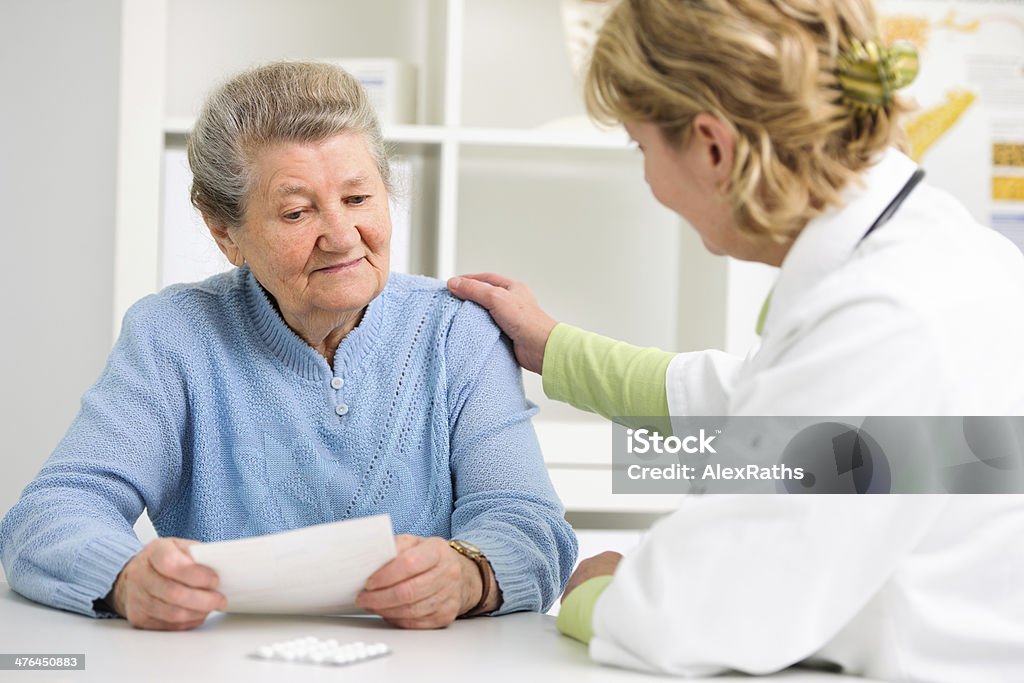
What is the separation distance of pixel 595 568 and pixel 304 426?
0.52m

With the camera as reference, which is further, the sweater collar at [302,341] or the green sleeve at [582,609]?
the sweater collar at [302,341]

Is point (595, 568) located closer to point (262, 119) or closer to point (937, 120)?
point (262, 119)

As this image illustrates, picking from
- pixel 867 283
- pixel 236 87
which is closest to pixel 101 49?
pixel 236 87

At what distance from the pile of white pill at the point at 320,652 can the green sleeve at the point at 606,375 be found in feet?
1.77

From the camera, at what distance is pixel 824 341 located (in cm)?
91

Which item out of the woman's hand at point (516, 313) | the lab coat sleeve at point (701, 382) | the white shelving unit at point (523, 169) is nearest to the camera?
the lab coat sleeve at point (701, 382)

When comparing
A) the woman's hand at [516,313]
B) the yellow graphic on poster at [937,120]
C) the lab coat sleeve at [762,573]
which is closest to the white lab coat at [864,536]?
the lab coat sleeve at [762,573]

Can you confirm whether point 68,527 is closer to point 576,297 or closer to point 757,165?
point 757,165

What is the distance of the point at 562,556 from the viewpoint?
1.45 m

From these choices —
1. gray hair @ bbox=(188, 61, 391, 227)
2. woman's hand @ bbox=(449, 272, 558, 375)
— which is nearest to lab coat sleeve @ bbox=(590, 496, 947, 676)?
woman's hand @ bbox=(449, 272, 558, 375)

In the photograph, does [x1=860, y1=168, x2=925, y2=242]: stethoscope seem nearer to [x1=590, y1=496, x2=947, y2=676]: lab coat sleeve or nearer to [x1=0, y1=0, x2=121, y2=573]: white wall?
[x1=590, y1=496, x2=947, y2=676]: lab coat sleeve

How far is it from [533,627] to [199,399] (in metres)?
0.57

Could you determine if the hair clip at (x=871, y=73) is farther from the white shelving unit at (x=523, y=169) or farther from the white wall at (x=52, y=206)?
the white wall at (x=52, y=206)

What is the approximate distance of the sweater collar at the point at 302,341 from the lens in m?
1.56
